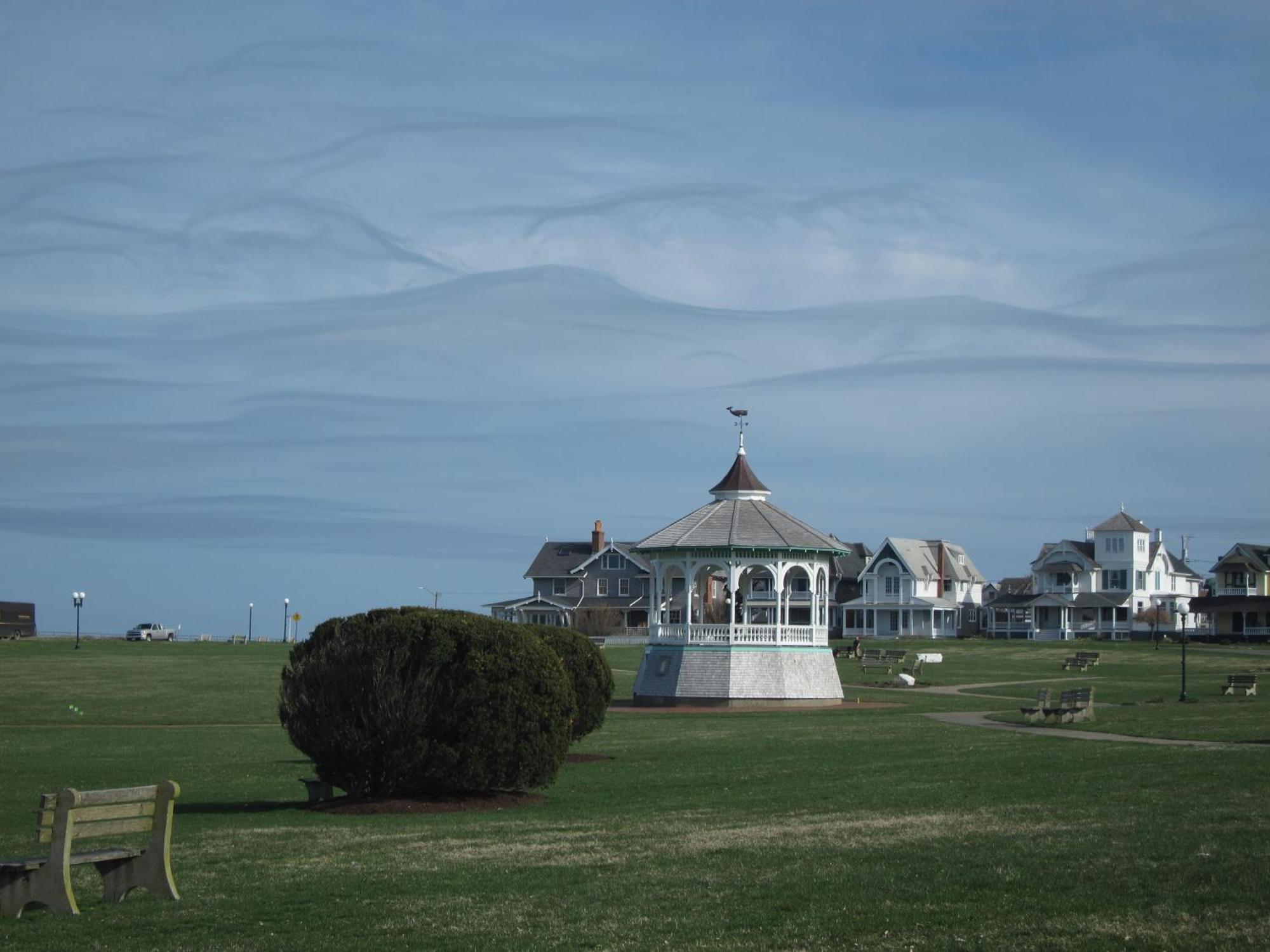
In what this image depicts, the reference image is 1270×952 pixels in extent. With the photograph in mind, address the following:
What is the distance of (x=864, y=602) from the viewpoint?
114 meters

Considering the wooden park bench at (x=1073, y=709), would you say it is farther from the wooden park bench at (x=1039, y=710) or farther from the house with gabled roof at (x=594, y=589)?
the house with gabled roof at (x=594, y=589)

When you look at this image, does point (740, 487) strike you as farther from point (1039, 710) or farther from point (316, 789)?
point (316, 789)

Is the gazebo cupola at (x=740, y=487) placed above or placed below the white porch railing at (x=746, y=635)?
above

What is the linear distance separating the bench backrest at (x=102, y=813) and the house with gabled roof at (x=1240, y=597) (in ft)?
316

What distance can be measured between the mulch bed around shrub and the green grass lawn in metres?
0.56

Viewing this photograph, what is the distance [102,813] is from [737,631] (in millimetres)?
35097

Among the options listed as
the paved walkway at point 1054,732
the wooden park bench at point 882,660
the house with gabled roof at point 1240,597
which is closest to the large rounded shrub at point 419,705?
the paved walkway at point 1054,732

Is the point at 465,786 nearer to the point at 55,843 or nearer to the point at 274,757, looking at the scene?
the point at 55,843

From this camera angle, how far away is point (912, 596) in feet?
365

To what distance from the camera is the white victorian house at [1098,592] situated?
10731 centimetres

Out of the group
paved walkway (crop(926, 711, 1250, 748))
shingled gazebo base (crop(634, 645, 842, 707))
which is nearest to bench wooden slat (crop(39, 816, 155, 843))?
paved walkway (crop(926, 711, 1250, 748))

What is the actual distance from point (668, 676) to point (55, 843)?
35455mm

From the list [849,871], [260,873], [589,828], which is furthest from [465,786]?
[849,871]

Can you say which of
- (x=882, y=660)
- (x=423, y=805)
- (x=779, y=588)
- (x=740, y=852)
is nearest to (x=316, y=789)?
(x=423, y=805)
